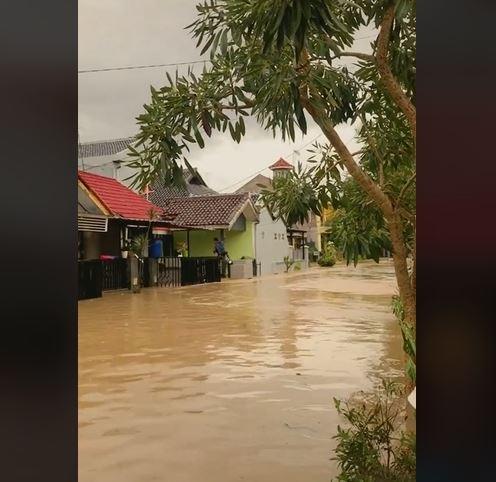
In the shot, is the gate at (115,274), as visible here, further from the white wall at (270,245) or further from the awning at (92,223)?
the white wall at (270,245)

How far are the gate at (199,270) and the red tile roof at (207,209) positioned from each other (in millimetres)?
1415

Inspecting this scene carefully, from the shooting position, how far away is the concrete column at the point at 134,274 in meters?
13.5

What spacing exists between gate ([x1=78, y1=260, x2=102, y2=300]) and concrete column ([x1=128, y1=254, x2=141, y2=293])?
3.58 ft

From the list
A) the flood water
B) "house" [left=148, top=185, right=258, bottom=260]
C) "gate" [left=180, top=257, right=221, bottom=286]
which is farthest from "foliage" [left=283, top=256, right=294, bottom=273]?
the flood water

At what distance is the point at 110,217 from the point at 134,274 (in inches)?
57.0

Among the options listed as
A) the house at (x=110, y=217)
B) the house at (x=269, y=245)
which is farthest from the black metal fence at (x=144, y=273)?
the house at (x=269, y=245)

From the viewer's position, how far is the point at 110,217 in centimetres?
1309

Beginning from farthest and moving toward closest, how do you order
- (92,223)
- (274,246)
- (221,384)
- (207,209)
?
(274,246) → (207,209) → (92,223) → (221,384)

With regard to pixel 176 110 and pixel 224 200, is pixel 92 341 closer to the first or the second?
pixel 176 110

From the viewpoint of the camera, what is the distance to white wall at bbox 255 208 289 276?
A: 847 inches

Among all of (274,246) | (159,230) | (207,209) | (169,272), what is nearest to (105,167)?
(159,230)

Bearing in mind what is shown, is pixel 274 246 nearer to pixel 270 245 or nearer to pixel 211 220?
pixel 270 245
